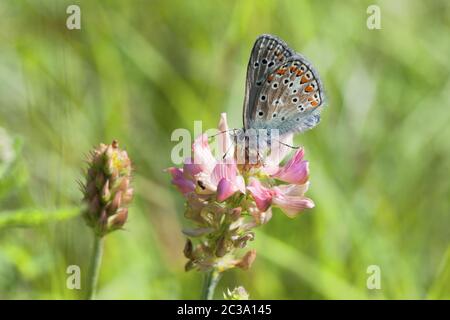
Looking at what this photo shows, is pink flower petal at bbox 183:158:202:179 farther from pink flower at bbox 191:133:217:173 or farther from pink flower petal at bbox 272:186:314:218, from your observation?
pink flower petal at bbox 272:186:314:218

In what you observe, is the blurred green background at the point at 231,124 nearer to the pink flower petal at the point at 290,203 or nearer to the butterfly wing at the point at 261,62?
the butterfly wing at the point at 261,62

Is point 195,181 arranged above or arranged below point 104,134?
below

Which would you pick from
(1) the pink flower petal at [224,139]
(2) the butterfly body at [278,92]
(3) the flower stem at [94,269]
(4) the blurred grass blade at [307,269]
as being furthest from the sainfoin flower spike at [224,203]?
(4) the blurred grass blade at [307,269]

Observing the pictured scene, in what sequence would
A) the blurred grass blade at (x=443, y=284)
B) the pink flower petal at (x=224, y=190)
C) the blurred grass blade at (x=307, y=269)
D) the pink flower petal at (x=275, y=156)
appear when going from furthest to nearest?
1. the blurred grass blade at (x=307, y=269)
2. the blurred grass blade at (x=443, y=284)
3. the pink flower petal at (x=275, y=156)
4. the pink flower petal at (x=224, y=190)

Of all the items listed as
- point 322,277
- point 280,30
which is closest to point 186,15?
point 280,30

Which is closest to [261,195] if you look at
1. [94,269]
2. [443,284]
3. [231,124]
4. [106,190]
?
[106,190]
